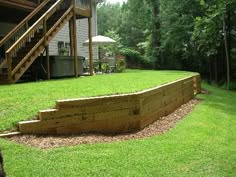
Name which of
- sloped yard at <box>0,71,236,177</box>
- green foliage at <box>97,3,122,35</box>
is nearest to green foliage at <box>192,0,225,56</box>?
sloped yard at <box>0,71,236,177</box>

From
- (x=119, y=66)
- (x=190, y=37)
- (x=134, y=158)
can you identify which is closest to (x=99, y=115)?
(x=134, y=158)

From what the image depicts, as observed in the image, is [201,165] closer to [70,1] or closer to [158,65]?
[70,1]

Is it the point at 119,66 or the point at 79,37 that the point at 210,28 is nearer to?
the point at 119,66

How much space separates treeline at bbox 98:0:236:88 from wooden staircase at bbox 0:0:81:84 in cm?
943

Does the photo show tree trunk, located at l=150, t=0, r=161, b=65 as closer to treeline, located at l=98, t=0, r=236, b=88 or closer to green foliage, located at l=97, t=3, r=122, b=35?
treeline, located at l=98, t=0, r=236, b=88

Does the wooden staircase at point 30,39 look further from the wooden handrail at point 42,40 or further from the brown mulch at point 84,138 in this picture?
the brown mulch at point 84,138

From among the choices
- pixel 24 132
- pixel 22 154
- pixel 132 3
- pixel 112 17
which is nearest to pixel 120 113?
pixel 24 132

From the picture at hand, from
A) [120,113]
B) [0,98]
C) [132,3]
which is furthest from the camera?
[132,3]

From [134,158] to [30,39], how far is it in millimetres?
10427

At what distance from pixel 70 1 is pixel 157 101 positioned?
9514 millimetres

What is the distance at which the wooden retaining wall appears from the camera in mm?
6301

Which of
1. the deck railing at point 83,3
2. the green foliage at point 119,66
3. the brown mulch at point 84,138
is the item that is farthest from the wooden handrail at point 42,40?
the green foliage at point 119,66

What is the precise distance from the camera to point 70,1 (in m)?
16.7

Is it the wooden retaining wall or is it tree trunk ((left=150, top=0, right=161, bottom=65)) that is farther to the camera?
tree trunk ((left=150, top=0, right=161, bottom=65))
